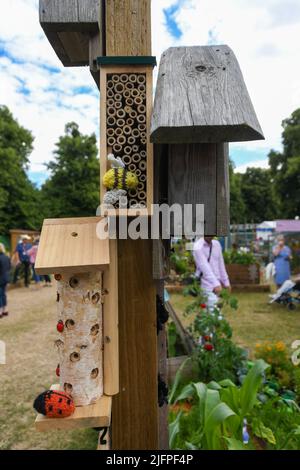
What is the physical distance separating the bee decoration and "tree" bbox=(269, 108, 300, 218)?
2244cm

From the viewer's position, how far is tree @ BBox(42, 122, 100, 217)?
958 inches

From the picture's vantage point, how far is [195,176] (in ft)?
3.70

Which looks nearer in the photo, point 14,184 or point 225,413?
point 225,413

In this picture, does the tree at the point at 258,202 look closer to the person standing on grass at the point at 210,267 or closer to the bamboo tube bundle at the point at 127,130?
the person standing on grass at the point at 210,267

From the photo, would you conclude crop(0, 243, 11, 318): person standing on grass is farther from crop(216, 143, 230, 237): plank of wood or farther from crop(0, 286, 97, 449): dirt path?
crop(216, 143, 230, 237): plank of wood

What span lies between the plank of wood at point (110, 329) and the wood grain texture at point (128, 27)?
24.5 inches

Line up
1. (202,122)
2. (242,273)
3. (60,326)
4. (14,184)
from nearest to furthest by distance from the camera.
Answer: (202,122) → (60,326) → (242,273) → (14,184)

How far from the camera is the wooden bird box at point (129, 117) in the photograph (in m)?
1.15

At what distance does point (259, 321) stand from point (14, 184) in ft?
57.9

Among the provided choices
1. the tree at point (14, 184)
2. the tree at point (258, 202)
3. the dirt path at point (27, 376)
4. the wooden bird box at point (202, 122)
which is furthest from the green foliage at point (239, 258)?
the tree at point (258, 202)

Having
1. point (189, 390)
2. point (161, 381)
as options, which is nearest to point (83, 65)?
point (161, 381)

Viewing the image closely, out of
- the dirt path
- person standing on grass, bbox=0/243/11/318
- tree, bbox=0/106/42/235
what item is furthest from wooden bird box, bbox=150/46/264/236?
tree, bbox=0/106/42/235

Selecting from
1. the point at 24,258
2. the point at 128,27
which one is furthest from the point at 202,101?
the point at 24,258

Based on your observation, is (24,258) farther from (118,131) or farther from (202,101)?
(202,101)
